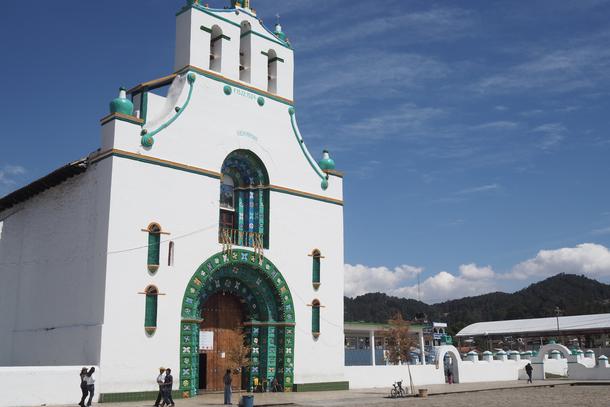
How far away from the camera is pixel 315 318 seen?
29.5 metres

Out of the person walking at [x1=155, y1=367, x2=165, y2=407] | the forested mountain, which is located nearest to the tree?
the person walking at [x1=155, y1=367, x2=165, y2=407]

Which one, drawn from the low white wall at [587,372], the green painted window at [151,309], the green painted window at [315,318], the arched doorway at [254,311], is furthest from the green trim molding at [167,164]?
the low white wall at [587,372]

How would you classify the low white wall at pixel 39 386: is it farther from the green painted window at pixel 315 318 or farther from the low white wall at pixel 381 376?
the low white wall at pixel 381 376

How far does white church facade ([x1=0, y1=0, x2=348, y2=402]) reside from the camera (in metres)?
23.1

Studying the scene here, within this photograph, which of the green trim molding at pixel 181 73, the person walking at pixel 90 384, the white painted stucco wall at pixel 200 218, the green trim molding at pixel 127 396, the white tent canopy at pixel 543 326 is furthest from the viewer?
the white tent canopy at pixel 543 326

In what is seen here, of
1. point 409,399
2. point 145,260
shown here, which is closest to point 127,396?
point 145,260

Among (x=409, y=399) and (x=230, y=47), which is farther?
(x=230, y=47)

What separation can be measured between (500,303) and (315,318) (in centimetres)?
12659

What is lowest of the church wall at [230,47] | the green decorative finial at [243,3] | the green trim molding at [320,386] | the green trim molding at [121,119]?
the green trim molding at [320,386]

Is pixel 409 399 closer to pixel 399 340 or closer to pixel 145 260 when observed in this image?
pixel 399 340

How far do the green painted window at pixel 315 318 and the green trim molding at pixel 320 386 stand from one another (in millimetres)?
2234

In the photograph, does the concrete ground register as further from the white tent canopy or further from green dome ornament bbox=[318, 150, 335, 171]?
the white tent canopy

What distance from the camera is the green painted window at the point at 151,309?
917 inches

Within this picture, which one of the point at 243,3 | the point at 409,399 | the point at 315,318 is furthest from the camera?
the point at 243,3
